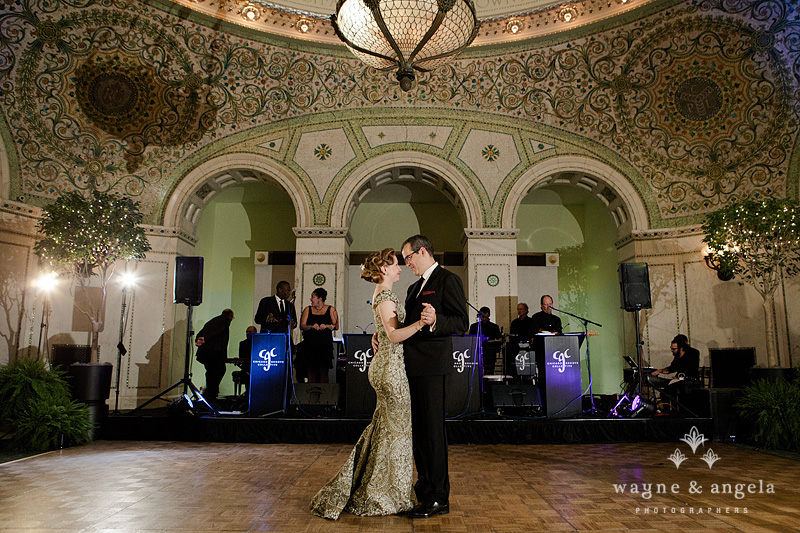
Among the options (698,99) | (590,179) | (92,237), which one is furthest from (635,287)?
(92,237)

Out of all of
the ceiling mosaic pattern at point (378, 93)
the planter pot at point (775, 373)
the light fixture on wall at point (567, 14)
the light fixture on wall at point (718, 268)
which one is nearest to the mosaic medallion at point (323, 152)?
the ceiling mosaic pattern at point (378, 93)

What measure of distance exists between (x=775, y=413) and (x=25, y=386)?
28.4 feet

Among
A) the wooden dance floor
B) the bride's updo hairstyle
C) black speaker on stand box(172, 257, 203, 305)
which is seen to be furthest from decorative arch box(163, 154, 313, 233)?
the bride's updo hairstyle

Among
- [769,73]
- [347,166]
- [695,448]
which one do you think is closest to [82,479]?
[695,448]

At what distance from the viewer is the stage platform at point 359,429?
6422 mm

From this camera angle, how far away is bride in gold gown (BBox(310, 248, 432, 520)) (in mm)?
3250

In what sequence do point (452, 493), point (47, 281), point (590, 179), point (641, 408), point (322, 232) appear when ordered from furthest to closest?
point (590, 179)
point (322, 232)
point (47, 281)
point (641, 408)
point (452, 493)

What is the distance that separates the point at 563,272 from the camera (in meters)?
12.9

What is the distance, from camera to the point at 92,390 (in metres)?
6.56

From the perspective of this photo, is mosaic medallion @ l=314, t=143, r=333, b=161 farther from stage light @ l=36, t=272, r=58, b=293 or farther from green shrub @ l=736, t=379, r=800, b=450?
green shrub @ l=736, t=379, r=800, b=450

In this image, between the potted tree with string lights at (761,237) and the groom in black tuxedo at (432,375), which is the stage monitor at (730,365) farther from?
the groom in black tuxedo at (432,375)

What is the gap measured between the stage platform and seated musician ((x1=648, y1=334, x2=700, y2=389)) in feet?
3.39

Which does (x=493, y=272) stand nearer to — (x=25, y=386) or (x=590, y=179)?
(x=590, y=179)

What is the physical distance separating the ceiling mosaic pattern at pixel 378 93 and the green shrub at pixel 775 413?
406 cm
